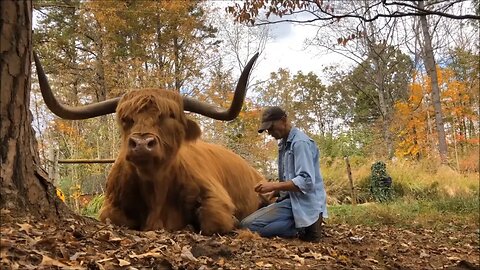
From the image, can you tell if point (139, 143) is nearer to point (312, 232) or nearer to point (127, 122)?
point (127, 122)

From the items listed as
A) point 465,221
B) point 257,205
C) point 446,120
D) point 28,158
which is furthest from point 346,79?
point 28,158

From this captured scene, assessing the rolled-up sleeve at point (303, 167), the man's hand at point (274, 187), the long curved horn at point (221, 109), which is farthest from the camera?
the rolled-up sleeve at point (303, 167)

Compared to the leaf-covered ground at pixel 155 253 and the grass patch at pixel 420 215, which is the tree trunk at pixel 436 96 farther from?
the leaf-covered ground at pixel 155 253

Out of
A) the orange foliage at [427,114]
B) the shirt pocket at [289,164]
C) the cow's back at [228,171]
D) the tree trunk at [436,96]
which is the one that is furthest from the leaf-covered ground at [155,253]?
the orange foliage at [427,114]

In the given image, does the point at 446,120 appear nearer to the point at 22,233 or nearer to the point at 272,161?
the point at 272,161

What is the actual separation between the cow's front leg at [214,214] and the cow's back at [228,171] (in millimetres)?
450

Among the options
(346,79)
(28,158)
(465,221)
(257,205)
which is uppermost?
(346,79)

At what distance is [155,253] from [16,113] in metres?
1.15

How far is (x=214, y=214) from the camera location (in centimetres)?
528

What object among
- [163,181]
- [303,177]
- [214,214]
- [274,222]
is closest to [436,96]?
[303,177]

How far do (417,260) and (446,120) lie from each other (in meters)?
31.6

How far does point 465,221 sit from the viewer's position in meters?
9.54

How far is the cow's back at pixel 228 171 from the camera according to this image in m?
6.13

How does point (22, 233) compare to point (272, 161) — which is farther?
point (272, 161)
